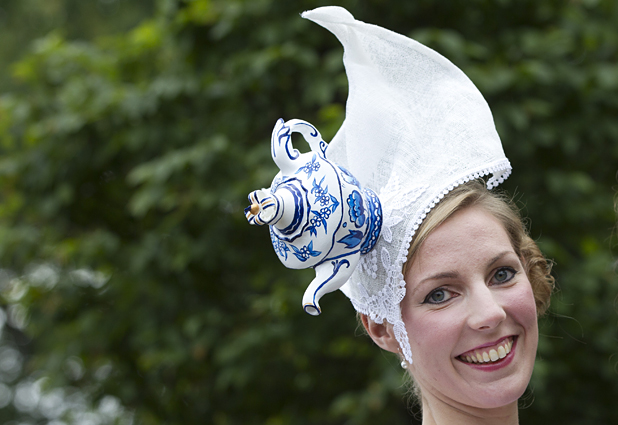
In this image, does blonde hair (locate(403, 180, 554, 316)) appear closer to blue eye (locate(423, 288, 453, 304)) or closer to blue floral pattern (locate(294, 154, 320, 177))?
blue eye (locate(423, 288, 453, 304))

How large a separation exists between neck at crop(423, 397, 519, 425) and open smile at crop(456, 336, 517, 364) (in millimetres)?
155

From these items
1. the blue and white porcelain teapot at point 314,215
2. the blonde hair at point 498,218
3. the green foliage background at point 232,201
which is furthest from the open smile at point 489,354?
the green foliage background at point 232,201

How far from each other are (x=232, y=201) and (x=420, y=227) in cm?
174

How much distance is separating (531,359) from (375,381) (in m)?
1.56

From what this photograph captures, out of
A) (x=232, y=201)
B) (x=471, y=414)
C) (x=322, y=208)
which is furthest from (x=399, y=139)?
(x=232, y=201)

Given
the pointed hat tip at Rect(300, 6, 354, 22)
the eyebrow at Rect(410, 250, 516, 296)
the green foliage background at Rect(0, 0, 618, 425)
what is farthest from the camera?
the green foliage background at Rect(0, 0, 618, 425)

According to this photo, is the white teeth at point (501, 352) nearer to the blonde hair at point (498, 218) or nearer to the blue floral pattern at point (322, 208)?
the blonde hair at point (498, 218)

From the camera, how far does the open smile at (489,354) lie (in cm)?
161

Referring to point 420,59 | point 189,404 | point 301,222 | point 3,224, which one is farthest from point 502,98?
point 3,224

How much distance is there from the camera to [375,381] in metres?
3.14

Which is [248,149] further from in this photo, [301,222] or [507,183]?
[301,222]

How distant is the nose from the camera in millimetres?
1579

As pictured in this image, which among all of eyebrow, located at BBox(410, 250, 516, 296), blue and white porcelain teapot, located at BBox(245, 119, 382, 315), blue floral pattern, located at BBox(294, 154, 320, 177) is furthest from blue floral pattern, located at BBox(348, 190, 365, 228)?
eyebrow, located at BBox(410, 250, 516, 296)

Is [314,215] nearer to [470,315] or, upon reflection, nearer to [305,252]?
[305,252]
